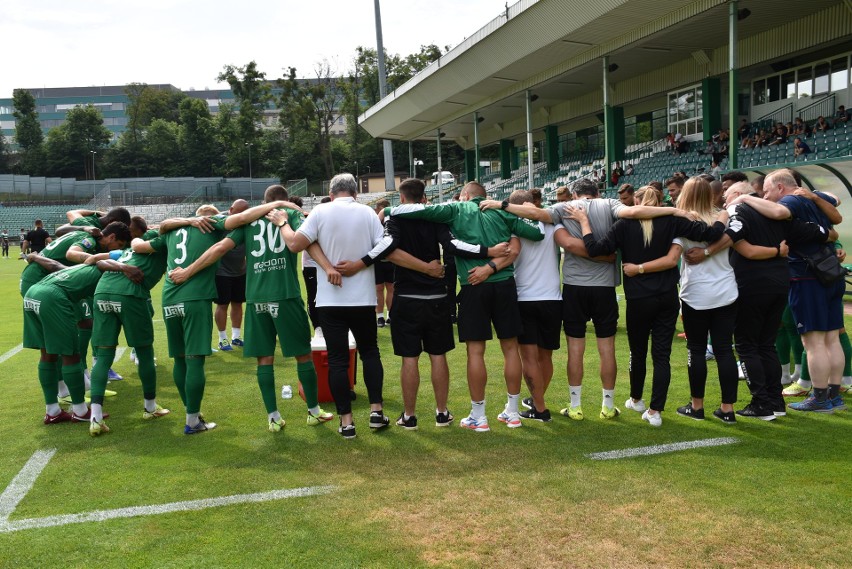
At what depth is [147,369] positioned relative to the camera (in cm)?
597

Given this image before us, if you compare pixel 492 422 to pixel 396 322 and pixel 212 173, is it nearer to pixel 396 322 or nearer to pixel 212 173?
pixel 396 322

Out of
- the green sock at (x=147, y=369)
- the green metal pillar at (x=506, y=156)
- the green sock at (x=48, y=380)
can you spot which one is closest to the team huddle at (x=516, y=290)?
the green sock at (x=147, y=369)

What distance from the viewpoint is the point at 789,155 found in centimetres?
2139

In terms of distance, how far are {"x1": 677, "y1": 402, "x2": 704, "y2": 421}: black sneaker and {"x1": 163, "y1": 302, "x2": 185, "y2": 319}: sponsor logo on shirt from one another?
4244 millimetres

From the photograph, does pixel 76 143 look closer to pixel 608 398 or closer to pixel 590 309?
pixel 590 309

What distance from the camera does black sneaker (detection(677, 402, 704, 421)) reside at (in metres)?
5.48

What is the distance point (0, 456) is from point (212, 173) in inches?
3304

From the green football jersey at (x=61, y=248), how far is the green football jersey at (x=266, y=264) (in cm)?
202

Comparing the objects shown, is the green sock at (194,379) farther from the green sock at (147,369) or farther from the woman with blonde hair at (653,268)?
the woman with blonde hair at (653,268)

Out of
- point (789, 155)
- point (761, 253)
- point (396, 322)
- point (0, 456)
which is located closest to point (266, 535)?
point (396, 322)

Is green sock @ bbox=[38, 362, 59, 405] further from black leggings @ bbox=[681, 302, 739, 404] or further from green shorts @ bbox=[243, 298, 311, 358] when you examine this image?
black leggings @ bbox=[681, 302, 739, 404]

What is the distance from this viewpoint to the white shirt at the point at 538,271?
17.8 feet

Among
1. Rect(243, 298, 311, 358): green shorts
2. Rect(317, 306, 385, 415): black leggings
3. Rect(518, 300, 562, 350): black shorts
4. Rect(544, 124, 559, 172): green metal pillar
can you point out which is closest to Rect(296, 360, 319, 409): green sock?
Rect(243, 298, 311, 358): green shorts

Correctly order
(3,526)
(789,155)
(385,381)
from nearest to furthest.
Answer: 1. (3,526)
2. (385,381)
3. (789,155)
